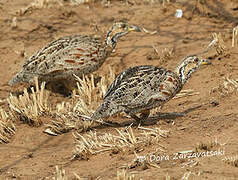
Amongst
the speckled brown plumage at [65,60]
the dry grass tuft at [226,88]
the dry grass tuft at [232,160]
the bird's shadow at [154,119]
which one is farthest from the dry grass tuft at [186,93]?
the dry grass tuft at [232,160]

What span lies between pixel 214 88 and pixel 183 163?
3120mm

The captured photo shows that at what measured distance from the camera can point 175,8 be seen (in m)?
11.4

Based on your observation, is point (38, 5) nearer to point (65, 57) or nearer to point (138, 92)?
point (65, 57)

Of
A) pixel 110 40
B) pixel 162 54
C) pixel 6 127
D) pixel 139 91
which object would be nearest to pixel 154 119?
pixel 139 91

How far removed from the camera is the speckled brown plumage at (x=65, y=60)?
27.8ft

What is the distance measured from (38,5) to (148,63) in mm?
3968

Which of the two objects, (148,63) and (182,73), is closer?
(182,73)

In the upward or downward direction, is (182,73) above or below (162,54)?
above

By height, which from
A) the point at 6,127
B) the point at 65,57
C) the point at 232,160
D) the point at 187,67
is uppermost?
the point at 187,67

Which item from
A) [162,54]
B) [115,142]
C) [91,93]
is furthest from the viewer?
[162,54]

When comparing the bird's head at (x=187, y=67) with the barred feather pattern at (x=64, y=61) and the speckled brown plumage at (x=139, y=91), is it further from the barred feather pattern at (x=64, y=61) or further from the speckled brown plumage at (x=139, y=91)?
the barred feather pattern at (x=64, y=61)

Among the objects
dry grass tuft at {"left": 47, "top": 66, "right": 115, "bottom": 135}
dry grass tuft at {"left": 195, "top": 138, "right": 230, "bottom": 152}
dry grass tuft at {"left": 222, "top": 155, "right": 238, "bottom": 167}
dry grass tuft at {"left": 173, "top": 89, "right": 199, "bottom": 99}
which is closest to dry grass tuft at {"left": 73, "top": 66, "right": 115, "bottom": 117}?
dry grass tuft at {"left": 47, "top": 66, "right": 115, "bottom": 135}

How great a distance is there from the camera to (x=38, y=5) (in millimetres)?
11867

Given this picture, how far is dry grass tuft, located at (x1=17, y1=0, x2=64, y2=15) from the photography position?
11.6 meters
